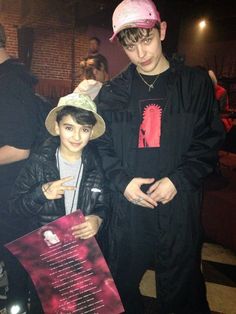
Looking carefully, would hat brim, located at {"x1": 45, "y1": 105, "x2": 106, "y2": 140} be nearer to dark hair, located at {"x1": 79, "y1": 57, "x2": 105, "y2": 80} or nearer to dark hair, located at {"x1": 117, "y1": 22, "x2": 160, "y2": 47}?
dark hair, located at {"x1": 117, "y1": 22, "x2": 160, "y2": 47}

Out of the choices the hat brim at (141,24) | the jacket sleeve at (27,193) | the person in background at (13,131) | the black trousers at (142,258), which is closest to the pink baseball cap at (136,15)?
the hat brim at (141,24)

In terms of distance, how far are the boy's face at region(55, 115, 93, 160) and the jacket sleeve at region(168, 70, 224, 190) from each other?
21.6 inches

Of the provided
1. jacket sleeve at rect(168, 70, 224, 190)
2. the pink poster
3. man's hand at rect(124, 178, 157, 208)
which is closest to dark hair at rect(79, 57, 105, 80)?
jacket sleeve at rect(168, 70, 224, 190)

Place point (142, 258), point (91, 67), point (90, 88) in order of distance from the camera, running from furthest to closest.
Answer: point (91, 67) → point (90, 88) → point (142, 258)

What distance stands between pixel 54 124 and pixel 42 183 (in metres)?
0.38

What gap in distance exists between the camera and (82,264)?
5.83ft

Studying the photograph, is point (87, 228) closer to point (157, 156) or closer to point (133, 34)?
point (157, 156)

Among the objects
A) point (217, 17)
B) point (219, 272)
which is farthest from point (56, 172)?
point (217, 17)

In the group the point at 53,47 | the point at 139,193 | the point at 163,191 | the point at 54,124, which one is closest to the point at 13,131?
the point at 54,124

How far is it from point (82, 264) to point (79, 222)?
264 mm

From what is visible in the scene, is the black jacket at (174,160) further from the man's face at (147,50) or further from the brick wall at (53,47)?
the brick wall at (53,47)

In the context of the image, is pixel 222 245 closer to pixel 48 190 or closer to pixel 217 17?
pixel 48 190

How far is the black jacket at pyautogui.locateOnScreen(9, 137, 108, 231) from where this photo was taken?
1.83 m

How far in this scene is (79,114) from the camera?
6.11 ft
